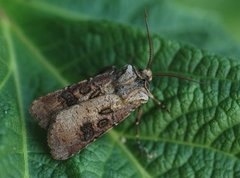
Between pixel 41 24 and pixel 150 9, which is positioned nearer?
pixel 41 24

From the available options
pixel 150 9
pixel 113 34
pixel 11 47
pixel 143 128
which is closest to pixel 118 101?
pixel 143 128

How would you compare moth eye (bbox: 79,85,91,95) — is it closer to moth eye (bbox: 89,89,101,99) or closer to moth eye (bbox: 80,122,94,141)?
moth eye (bbox: 89,89,101,99)

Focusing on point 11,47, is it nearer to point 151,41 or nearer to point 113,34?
point 113,34

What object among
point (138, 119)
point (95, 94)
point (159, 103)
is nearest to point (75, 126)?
point (95, 94)

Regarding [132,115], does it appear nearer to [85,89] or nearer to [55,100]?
[85,89]

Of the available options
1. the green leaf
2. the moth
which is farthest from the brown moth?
the green leaf

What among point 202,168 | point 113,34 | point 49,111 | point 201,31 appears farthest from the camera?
point 201,31
